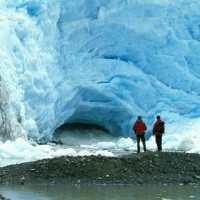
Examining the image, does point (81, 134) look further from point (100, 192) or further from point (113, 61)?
point (100, 192)

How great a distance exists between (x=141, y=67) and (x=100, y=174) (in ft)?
43.6

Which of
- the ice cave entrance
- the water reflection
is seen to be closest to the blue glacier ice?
the ice cave entrance

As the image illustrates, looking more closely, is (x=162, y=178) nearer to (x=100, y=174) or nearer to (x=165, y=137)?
(x=100, y=174)

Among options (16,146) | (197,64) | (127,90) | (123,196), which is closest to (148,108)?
(127,90)

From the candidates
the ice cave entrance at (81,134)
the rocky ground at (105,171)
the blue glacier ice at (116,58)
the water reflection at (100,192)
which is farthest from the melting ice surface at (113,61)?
the water reflection at (100,192)

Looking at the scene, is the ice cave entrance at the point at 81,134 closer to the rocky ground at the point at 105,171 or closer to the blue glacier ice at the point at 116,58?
the blue glacier ice at the point at 116,58

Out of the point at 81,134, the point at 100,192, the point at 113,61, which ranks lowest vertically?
the point at 100,192

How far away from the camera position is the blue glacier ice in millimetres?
20172

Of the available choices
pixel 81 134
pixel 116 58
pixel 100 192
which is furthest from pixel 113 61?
pixel 100 192

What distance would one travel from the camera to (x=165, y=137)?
67.8 feet

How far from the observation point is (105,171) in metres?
9.02

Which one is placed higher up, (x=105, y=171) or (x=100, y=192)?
(x=105, y=171)

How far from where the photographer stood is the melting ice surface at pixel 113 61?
1973 cm

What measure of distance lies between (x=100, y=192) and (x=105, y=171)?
1455 millimetres
